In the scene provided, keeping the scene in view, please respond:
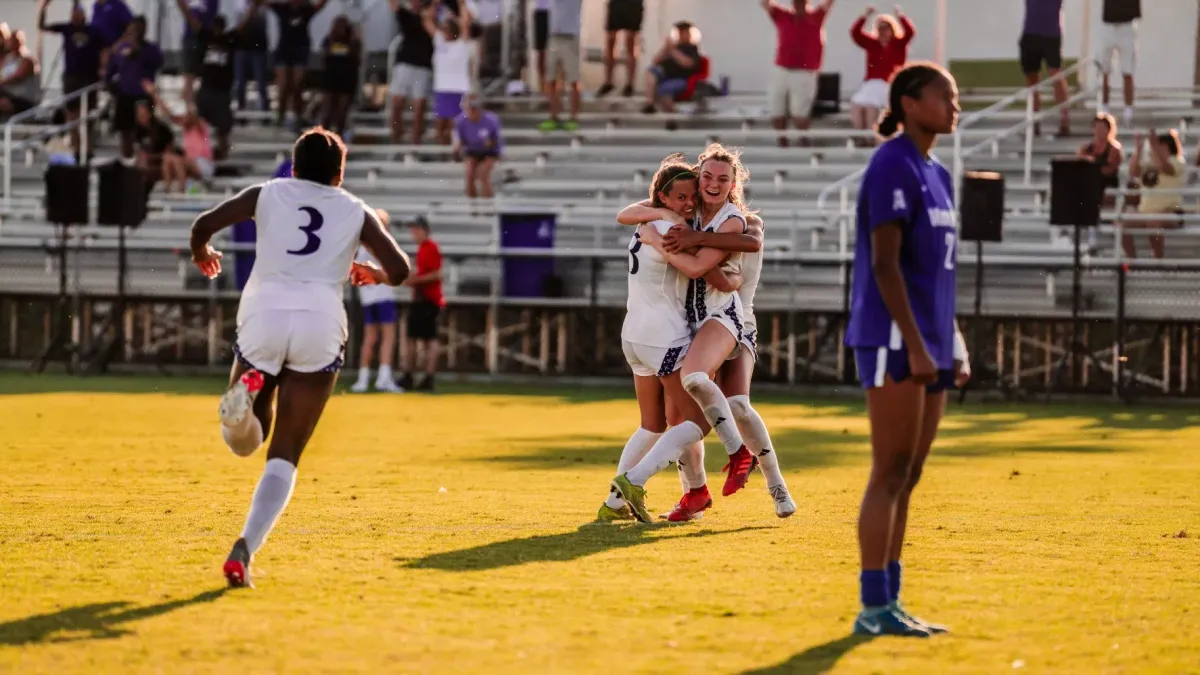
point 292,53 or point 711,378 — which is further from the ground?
point 292,53

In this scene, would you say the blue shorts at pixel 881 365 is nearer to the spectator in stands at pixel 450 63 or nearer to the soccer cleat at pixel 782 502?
the soccer cleat at pixel 782 502

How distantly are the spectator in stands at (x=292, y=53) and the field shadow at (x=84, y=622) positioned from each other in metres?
23.3

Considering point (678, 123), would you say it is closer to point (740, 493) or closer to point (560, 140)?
point (560, 140)

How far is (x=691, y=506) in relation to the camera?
10.9 m

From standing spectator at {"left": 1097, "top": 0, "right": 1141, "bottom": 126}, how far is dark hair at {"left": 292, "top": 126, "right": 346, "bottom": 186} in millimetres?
19618

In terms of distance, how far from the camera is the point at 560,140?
3009 centimetres

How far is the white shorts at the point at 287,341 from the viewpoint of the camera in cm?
824

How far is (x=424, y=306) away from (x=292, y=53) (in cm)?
846

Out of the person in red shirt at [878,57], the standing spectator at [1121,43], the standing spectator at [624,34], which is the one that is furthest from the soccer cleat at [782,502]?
the standing spectator at [624,34]

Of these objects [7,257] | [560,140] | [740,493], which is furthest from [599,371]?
[740,493]

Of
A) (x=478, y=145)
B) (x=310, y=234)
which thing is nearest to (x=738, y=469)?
(x=310, y=234)

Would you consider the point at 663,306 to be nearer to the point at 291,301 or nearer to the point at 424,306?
the point at 291,301

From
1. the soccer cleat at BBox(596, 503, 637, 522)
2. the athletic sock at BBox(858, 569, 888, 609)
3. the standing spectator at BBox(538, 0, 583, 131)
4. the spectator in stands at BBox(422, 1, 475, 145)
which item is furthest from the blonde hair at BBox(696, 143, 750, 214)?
the standing spectator at BBox(538, 0, 583, 131)

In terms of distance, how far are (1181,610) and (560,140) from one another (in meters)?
22.6
